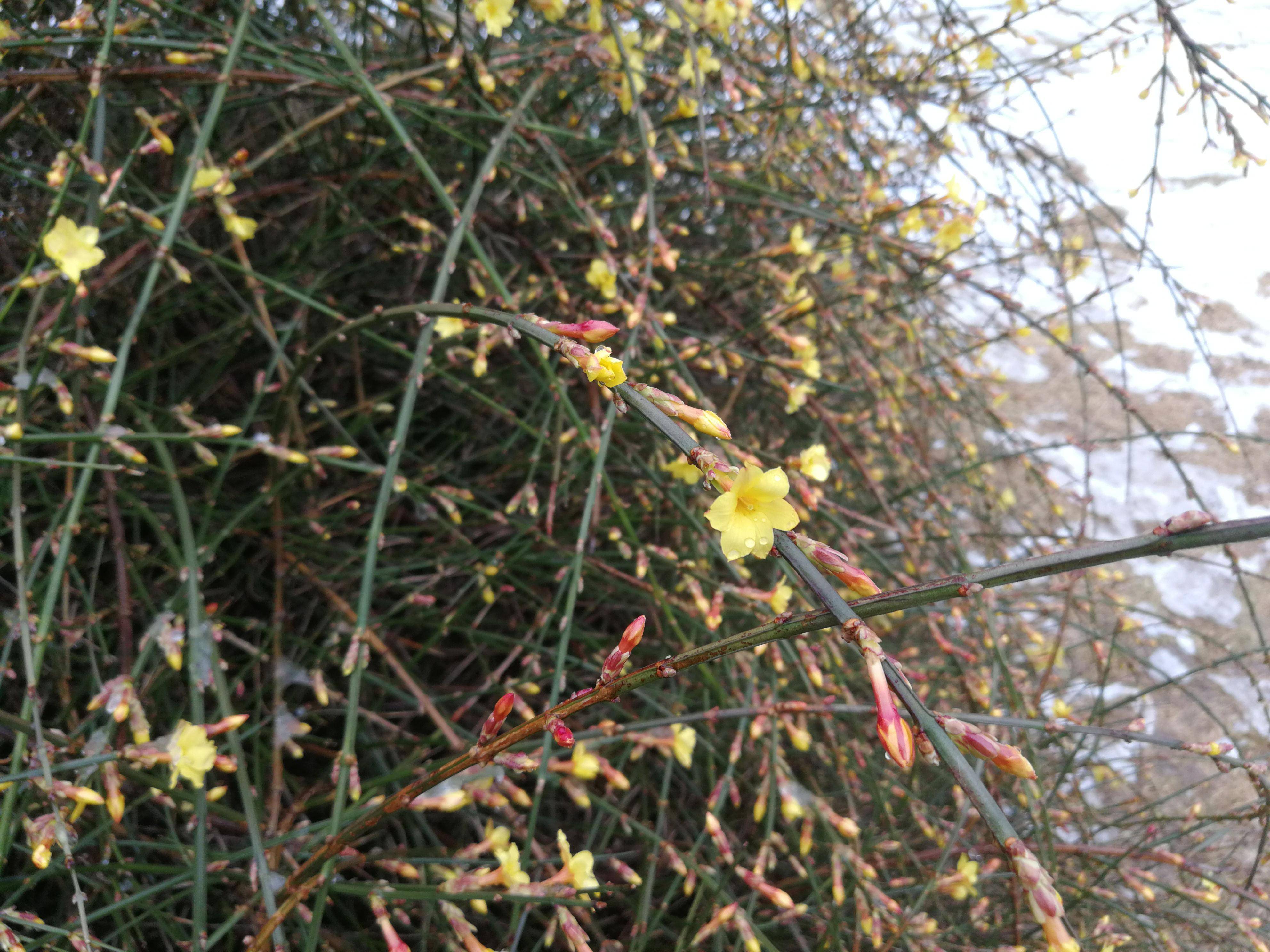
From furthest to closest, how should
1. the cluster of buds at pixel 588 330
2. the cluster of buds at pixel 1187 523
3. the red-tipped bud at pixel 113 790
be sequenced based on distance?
the red-tipped bud at pixel 113 790
the cluster of buds at pixel 588 330
the cluster of buds at pixel 1187 523

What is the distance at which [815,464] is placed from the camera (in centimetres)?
138

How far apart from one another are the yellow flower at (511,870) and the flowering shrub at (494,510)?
41 millimetres

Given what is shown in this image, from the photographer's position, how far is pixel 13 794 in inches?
40.9

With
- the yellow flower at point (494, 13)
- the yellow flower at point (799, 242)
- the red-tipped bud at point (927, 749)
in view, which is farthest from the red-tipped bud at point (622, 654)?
the yellow flower at point (799, 242)

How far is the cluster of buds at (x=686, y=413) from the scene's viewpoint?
2.46 feet

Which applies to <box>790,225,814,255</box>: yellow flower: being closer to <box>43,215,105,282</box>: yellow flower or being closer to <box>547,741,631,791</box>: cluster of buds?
<box>547,741,631,791</box>: cluster of buds

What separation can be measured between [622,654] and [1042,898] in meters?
0.35

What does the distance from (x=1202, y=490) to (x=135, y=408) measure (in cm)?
308

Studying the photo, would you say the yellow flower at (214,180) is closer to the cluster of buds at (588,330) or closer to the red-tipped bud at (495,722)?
the cluster of buds at (588,330)

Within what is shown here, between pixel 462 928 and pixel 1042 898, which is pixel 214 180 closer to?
pixel 462 928

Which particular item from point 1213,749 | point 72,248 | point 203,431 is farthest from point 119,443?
point 1213,749

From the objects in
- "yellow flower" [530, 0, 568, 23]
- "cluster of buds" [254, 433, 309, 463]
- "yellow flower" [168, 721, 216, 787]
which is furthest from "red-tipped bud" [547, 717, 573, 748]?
"yellow flower" [530, 0, 568, 23]

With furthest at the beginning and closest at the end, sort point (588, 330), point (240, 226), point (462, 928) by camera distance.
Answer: point (240, 226), point (462, 928), point (588, 330)

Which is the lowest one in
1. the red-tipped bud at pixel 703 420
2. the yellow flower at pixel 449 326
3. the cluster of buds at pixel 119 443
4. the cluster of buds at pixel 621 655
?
the cluster of buds at pixel 119 443
